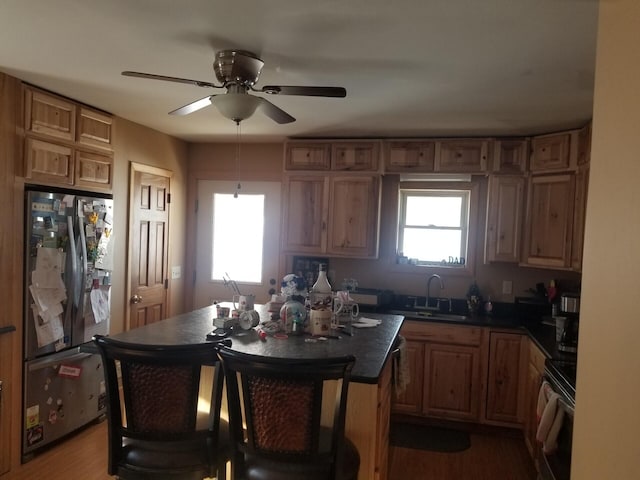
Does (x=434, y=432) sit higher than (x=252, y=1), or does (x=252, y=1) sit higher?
(x=252, y=1)

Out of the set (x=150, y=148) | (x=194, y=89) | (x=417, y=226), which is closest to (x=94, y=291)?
(x=150, y=148)

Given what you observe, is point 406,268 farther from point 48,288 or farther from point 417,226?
point 48,288

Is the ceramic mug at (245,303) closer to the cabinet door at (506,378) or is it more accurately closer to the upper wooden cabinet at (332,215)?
the upper wooden cabinet at (332,215)

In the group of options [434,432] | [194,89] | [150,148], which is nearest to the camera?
[194,89]

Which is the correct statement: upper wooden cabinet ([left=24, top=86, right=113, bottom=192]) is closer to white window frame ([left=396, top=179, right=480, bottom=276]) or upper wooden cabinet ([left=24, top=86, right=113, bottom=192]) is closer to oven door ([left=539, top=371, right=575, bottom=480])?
white window frame ([left=396, top=179, right=480, bottom=276])

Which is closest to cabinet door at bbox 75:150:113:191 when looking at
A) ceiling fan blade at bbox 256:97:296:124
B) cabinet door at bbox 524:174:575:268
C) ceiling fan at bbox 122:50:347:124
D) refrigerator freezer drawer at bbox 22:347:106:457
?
refrigerator freezer drawer at bbox 22:347:106:457

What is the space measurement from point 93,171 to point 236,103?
1913 millimetres

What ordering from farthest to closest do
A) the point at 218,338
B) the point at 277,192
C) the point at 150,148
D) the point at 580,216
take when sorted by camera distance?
the point at 277,192 < the point at 150,148 < the point at 580,216 < the point at 218,338

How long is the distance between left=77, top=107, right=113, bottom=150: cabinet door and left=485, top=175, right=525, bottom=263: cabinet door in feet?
10.4

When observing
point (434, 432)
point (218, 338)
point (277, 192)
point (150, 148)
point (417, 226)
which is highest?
point (150, 148)

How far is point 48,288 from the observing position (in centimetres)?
298

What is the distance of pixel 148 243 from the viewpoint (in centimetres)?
412

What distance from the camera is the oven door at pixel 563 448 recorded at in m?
2.17

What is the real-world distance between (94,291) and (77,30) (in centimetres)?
198
